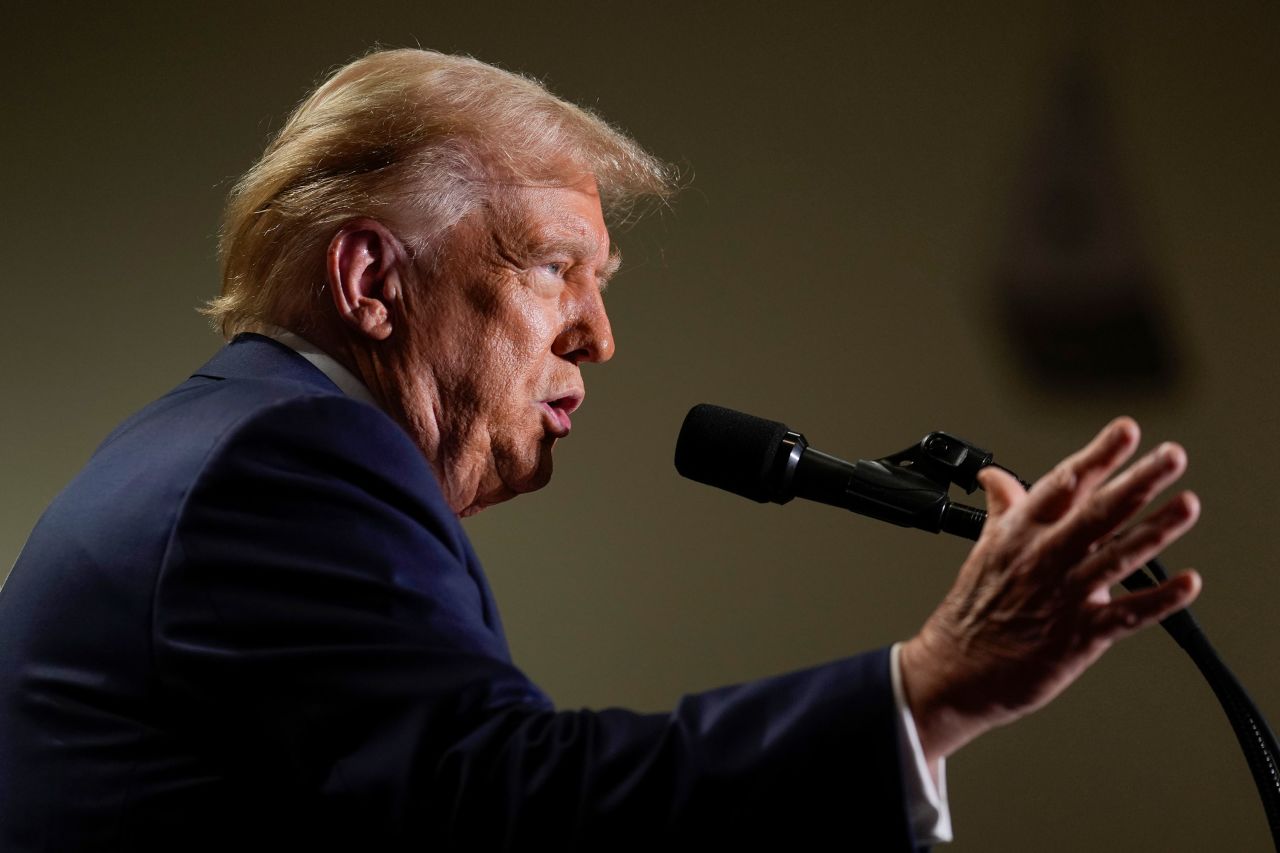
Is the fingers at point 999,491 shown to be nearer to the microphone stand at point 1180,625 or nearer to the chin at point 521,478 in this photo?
the microphone stand at point 1180,625

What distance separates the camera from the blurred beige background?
8.50 feet

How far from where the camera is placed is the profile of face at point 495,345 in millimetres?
1329

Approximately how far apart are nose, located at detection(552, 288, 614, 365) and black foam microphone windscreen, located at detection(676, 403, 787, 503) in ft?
0.58

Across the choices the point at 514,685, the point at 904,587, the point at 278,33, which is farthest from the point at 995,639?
the point at 278,33

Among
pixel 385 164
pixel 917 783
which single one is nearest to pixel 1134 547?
pixel 917 783

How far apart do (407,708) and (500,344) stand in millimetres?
607

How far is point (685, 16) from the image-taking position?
284 cm

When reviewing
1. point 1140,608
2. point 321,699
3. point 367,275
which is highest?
point 367,275

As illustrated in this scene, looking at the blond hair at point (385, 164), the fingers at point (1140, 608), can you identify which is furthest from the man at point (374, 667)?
the blond hair at point (385, 164)

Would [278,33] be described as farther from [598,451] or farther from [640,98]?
[598,451]

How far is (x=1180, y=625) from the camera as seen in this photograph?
99 centimetres

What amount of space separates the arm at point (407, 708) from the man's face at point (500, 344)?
366 millimetres

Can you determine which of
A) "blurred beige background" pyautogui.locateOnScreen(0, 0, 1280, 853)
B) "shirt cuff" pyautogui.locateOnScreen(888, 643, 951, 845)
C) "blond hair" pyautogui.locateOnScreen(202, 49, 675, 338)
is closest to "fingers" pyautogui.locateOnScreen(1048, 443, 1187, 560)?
"shirt cuff" pyautogui.locateOnScreen(888, 643, 951, 845)

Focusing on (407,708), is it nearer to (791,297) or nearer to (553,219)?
(553,219)
